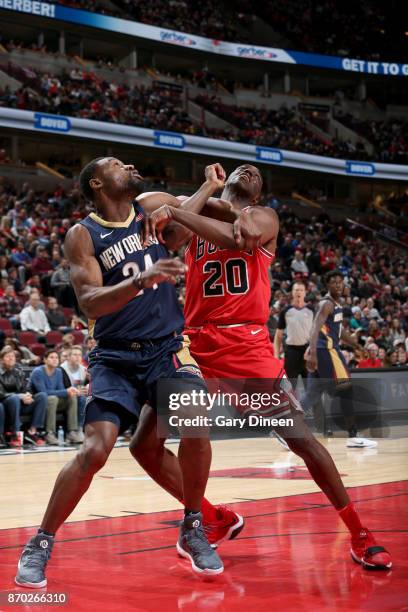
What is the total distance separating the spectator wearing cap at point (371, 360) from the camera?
14.8m

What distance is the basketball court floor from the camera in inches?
149

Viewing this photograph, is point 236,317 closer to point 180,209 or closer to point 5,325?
point 180,209

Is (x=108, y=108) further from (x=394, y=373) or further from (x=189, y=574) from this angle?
(x=189, y=574)

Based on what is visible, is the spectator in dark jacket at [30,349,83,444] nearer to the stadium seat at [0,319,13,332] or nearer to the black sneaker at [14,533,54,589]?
the stadium seat at [0,319,13,332]

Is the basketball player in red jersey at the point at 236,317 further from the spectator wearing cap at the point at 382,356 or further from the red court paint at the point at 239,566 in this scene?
Answer: the spectator wearing cap at the point at 382,356

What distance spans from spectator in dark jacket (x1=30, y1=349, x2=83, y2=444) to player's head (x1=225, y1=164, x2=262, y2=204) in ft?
21.4

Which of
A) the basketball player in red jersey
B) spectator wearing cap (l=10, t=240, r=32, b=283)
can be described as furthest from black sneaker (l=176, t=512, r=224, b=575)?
spectator wearing cap (l=10, t=240, r=32, b=283)

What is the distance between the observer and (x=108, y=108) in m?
29.6

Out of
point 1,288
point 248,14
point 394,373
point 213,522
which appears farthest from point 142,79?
point 213,522

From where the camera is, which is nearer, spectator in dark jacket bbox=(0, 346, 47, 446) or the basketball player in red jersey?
the basketball player in red jersey

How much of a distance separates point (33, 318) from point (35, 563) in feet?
35.1

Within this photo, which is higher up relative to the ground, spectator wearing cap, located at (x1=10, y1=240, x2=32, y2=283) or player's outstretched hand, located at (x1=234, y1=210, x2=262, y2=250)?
player's outstretched hand, located at (x1=234, y1=210, x2=262, y2=250)

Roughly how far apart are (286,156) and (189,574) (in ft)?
99.2


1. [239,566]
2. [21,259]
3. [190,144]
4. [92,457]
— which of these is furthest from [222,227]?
[190,144]
